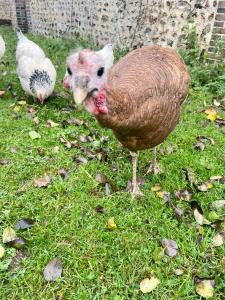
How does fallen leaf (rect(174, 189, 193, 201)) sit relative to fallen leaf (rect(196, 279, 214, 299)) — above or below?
above

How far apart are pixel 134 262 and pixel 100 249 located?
25 cm

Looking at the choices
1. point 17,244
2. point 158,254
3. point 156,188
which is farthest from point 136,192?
point 17,244

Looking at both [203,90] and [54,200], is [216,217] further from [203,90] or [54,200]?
[203,90]

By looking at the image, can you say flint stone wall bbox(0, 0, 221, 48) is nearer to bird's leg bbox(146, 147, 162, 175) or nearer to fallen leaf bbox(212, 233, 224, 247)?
bird's leg bbox(146, 147, 162, 175)

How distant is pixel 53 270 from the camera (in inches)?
88.1

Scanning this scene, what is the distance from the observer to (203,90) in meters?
5.09

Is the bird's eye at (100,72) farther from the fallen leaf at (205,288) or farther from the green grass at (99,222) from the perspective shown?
the fallen leaf at (205,288)

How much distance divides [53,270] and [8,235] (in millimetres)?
439

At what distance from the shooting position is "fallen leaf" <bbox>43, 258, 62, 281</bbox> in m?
2.19

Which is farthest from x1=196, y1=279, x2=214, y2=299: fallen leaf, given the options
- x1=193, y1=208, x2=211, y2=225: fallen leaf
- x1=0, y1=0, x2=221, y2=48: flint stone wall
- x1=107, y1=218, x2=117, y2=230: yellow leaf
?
x1=0, y1=0, x2=221, y2=48: flint stone wall

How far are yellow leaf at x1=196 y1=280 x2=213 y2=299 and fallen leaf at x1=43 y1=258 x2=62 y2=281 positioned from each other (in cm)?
89

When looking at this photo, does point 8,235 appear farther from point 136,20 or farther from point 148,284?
point 136,20

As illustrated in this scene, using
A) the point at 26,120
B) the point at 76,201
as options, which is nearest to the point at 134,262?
the point at 76,201

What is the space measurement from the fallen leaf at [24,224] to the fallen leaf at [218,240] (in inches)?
52.9
